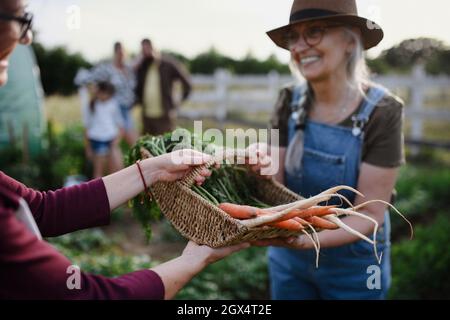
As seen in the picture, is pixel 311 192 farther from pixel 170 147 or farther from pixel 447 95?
pixel 447 95

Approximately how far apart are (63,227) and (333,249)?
3.77ft

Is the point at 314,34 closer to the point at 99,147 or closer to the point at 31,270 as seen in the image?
the point at 31,270

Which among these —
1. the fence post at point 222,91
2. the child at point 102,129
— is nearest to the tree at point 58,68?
the fence post at point 222,91

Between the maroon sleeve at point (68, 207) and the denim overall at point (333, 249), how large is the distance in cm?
88

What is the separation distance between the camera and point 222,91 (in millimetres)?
11062

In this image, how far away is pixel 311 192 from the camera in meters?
2.12

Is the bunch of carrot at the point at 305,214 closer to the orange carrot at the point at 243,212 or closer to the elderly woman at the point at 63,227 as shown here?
the orange carrot at the point at 243,212

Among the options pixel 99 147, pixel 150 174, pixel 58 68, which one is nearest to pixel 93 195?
pixel 150 174

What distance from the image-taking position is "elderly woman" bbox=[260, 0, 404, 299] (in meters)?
1.89

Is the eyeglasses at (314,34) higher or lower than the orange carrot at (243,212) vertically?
higher

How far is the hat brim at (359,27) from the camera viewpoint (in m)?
1.85

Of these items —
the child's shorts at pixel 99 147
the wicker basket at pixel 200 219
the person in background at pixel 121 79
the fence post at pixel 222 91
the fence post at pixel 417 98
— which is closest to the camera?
the wicker basket at pixel 200 219

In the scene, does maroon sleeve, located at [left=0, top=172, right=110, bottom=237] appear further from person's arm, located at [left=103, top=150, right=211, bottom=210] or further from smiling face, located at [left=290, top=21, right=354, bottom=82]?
smiling face, located at [left=290, top=21, right=354, bottom=82]
